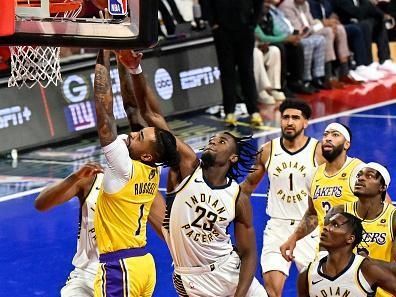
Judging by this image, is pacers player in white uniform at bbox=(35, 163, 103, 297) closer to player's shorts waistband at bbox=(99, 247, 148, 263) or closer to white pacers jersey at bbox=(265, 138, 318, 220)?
player's shorts waistband at bbox=(99, 247, 148, 263)

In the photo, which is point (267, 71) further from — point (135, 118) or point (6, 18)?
point (6, 18)

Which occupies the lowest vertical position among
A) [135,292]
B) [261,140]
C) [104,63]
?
[261,140]

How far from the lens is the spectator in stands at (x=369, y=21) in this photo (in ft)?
61.7

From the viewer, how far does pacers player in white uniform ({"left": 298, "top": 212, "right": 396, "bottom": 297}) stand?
21.0 ft

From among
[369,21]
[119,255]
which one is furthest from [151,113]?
[369,21]

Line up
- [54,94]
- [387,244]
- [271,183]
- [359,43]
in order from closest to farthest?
[387,244] → [271,183] → [54,94] → [359,43]

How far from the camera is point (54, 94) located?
13.9 meters

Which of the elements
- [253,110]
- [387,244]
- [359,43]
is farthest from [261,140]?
[387,244]

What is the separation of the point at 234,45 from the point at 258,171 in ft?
22.2

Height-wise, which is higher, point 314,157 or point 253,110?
point 314,157

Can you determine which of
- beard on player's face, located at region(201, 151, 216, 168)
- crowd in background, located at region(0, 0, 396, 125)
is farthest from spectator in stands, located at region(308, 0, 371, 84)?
beard on player's face, located at region(201, 151, 216, 168)

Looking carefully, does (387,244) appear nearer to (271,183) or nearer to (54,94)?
(271,183)

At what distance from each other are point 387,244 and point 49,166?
670cm

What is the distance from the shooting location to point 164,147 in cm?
651
